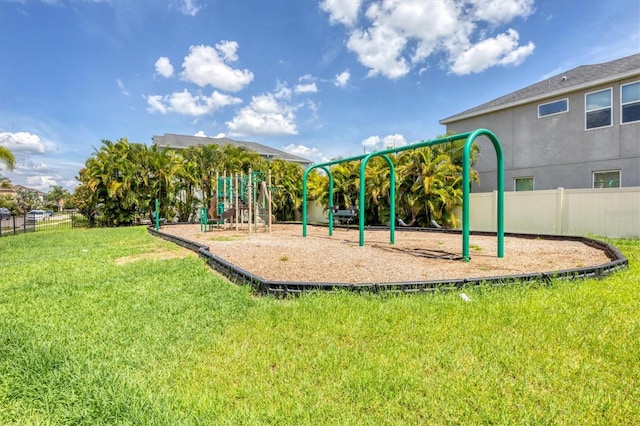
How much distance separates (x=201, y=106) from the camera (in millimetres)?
26750

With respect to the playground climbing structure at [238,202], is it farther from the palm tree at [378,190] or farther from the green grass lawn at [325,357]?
the green grass lawn at [325,357]

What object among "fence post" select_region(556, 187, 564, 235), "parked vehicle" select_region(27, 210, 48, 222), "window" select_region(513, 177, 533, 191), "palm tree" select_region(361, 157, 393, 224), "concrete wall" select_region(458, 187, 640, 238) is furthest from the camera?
"parked vehicle" select_region(27, 210, 48, 222)

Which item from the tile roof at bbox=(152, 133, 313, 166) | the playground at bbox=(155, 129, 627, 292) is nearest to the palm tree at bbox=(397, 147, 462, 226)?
the playground at bbox=(155, 129, 627, 292)

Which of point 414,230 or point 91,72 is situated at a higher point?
point 91,72

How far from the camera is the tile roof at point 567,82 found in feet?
38.4

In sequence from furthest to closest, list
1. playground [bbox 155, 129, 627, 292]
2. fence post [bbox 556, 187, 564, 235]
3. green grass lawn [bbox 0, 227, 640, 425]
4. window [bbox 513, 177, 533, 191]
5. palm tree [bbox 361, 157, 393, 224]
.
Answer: window [bbox 513, 177, 533, 191], palm tree [bbox 361, 157, 393, 224], fence post [bbox 556, 187, 564, 235], playground [bbox 155, 129, 627, 292], green grass lawn [bbox 0, 227, 640, 425]

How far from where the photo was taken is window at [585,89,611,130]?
39.5 ft

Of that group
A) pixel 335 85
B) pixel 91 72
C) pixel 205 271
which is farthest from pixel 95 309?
pixel 335 85

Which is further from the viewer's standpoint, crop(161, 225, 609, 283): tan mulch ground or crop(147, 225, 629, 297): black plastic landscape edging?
crop(161, 225, 609, 283): tan mulch ground

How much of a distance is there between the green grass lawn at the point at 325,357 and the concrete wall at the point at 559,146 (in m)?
11.0

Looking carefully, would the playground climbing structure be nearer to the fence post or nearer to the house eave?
the fence post

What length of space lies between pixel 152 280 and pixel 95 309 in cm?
125

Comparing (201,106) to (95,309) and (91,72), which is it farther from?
(95,309)

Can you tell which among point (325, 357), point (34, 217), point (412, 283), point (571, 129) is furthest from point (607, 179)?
point (34, 217)
